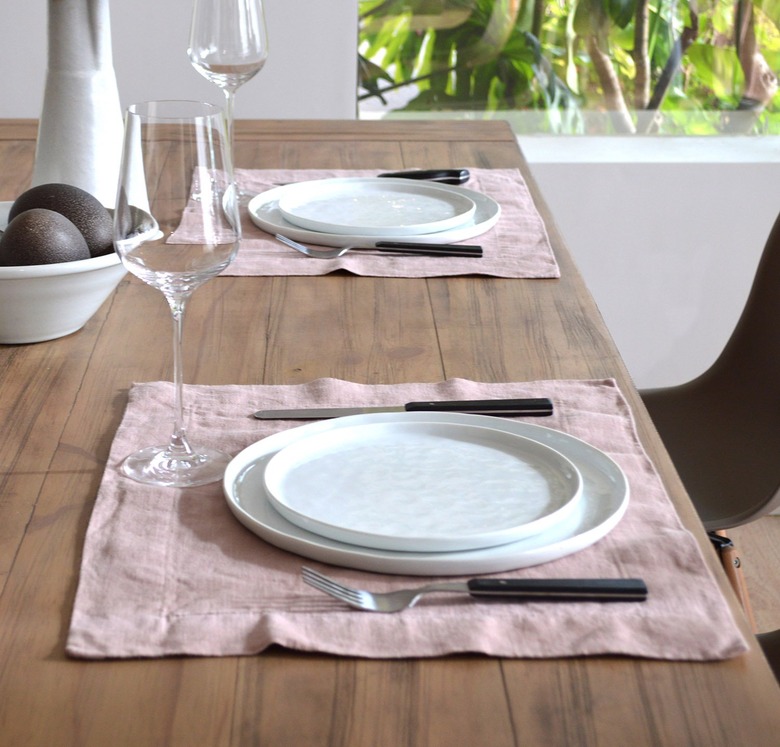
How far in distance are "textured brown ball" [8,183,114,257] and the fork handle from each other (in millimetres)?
576

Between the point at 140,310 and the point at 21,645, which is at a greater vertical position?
the point at 21,645

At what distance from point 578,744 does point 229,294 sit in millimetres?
752

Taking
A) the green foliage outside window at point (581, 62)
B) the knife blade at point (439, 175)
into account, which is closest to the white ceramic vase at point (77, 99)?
the knife blade at point (439, 175)

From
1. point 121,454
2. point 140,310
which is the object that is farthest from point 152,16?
point 121,454

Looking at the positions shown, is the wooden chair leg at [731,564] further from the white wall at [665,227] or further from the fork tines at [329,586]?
the white wall at [665,227]

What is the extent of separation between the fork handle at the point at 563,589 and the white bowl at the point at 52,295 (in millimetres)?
530

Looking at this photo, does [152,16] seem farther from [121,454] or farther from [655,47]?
[121,454]

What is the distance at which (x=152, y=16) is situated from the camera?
264cm

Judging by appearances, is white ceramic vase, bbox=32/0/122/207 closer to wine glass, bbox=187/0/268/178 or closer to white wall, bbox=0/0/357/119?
wine glass, bbox=187/0/268/178

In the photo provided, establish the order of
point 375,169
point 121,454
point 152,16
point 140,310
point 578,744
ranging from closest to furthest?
point 578,744
point 121,454
point 140,310
point 375,169
point 152,16

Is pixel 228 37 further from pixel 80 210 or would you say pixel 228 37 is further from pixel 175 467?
pixel 175 467

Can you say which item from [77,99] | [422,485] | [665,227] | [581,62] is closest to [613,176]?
[665,227]

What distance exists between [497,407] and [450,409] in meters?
0.04

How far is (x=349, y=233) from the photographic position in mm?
1325
